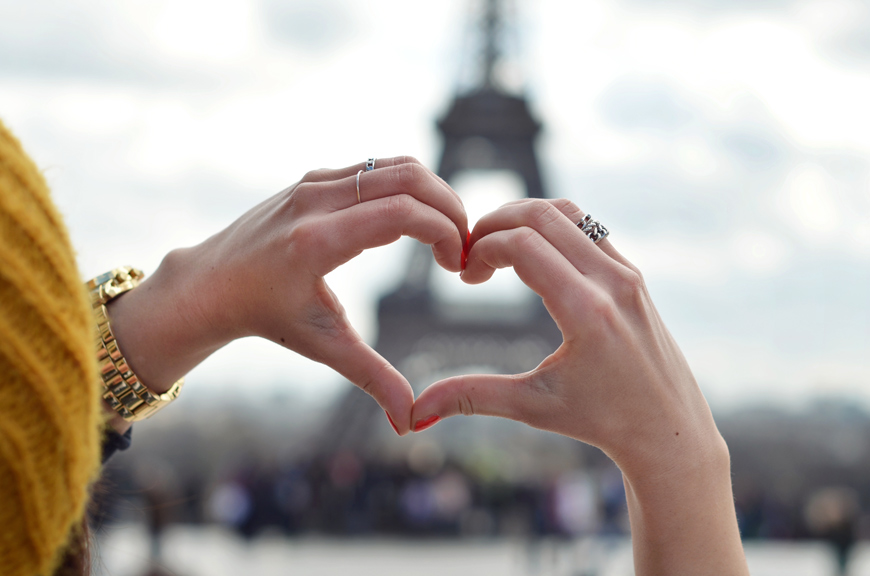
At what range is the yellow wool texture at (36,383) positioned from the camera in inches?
25.2

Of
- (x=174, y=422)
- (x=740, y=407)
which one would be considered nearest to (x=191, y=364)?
(x=174, y=422)

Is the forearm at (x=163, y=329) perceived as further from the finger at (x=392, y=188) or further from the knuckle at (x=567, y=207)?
the knuckle at (x=567, y=207)

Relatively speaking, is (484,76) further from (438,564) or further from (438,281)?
(438,564)

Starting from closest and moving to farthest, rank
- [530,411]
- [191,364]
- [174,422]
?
1. [530,411]
2. [191,364]
3. [174,422]

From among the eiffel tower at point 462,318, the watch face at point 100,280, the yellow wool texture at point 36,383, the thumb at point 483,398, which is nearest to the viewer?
the yellow wool texture at point 36,383

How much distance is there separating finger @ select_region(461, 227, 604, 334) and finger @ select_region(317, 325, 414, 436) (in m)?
0.29

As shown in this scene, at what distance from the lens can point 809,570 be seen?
9773 millimetres

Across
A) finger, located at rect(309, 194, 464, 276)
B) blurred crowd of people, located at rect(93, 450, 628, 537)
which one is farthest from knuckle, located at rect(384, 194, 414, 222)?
blurred crowd of people, located at rect(93, 450, 628, 537)

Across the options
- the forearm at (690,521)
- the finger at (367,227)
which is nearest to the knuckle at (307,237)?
the finger at (367,227)

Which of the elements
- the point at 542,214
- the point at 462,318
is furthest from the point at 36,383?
the point at 462,318

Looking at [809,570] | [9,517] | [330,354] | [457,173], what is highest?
[457,173]

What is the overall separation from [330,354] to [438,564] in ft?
30.2

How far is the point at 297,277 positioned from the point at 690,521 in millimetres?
744

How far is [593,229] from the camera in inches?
48.4
